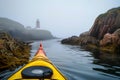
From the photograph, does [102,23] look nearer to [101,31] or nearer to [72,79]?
[101,31]

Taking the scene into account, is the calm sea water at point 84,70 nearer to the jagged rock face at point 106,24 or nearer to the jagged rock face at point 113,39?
the jagged rock face at point 113,39

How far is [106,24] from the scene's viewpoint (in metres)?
38.7

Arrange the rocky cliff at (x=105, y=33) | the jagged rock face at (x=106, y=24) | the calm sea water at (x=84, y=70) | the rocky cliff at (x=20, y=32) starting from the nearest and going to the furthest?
the calm sea water at (x=84, y=70), the rocky cliff at (x=105, y=33), the jagged rock face at (x=106, y=24), the rocky cliff at (x=20, y=32)

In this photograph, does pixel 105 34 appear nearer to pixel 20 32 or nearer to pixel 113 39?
pixel 113 39

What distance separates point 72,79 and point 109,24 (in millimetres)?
30254

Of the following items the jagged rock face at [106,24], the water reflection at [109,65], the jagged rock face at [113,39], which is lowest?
the water reflection at [109,65]

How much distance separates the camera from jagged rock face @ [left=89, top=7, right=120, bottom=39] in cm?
3600

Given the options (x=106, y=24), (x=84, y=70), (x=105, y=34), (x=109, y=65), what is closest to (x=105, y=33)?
(x=106, y=24)

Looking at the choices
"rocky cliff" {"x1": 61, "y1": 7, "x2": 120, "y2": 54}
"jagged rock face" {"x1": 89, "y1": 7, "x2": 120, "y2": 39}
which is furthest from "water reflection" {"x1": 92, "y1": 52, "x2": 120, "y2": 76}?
"jagged rock face" {"x1": 89, "y1": 7, "x2": 120, "y2": 39}

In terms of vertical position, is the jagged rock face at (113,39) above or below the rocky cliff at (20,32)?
below

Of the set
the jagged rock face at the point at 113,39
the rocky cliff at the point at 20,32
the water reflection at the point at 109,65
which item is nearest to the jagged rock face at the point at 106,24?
the jagged rock face at the point at 113,39

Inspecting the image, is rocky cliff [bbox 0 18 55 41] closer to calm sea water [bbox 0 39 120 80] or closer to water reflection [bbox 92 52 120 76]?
water reflection [bbox 92 52 120 76]

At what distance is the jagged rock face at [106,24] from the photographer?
3600 centimetres

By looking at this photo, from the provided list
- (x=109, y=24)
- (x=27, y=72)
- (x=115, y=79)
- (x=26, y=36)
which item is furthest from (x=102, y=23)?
(x=26, y=36)
